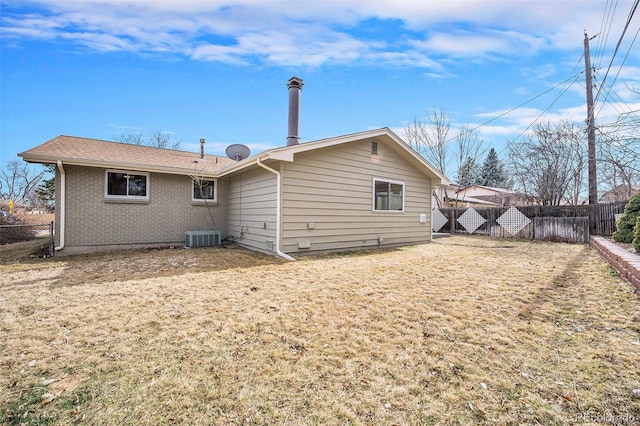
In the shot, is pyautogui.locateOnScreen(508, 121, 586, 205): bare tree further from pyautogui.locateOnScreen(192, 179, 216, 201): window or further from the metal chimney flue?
pyautogui.locateOnScreen(192, 179, 216, 201): window

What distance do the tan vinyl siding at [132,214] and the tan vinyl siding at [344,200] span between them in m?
3.73

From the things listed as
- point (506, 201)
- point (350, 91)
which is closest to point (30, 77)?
point (350, 91)

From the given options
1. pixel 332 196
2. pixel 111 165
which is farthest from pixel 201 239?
pixel 332 196

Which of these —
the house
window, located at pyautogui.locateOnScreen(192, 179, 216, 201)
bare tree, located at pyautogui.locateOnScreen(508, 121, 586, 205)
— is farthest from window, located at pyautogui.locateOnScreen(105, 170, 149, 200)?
bare tree, located at pyautogui.locateOnScreen(508, 121, 586, 205)

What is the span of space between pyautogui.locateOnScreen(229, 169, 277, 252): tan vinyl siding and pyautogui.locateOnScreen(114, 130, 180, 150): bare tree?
65.9 ft

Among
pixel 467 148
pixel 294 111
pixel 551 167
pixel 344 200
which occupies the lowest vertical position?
pixel 344 200

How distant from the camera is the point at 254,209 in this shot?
8.15 metres

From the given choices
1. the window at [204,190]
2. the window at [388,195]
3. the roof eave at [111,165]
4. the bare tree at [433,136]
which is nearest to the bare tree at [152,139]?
the window at [204,190]

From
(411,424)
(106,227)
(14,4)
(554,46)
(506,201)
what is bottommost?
(411,424)

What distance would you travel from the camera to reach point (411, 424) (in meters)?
1.66

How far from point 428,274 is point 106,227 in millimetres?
8200

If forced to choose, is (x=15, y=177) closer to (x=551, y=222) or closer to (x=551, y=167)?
(x=551, y=222)

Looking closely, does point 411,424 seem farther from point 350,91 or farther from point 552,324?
point 350,91

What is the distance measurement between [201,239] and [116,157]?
3.21m
